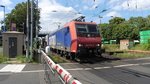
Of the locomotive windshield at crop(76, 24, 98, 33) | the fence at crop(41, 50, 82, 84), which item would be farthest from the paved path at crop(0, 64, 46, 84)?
the locomotive windshield at crop(76, 24, 98, 33)

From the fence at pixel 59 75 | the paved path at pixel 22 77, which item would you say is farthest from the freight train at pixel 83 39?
the fence at pixel 59 75

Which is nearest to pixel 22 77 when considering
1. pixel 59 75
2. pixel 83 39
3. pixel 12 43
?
pixel 59 75

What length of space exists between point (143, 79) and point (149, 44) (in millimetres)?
28815

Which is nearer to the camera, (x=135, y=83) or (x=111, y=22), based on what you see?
(x=135, y=83)

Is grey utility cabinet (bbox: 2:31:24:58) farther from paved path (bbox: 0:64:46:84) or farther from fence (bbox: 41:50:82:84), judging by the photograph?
fence (bbox: 41:50:82:84)

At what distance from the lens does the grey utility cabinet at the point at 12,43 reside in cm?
3114

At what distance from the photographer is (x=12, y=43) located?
3136 cm

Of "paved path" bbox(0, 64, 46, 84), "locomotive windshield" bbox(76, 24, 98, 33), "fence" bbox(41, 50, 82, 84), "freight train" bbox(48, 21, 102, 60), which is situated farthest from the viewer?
"locomotive windshield" bbox(76, 24, 98, 33)

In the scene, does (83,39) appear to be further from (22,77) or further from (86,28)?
(22,77)

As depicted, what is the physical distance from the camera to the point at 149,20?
107750 mm

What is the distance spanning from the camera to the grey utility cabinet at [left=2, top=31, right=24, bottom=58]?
102ft

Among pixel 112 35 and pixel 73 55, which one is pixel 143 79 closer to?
pixel 73 55

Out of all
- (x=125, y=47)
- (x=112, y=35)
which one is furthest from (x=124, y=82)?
(x=112, y=35)

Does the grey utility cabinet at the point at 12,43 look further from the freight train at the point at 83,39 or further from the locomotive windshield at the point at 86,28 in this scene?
the locomotive windshield at the point at 86,28
